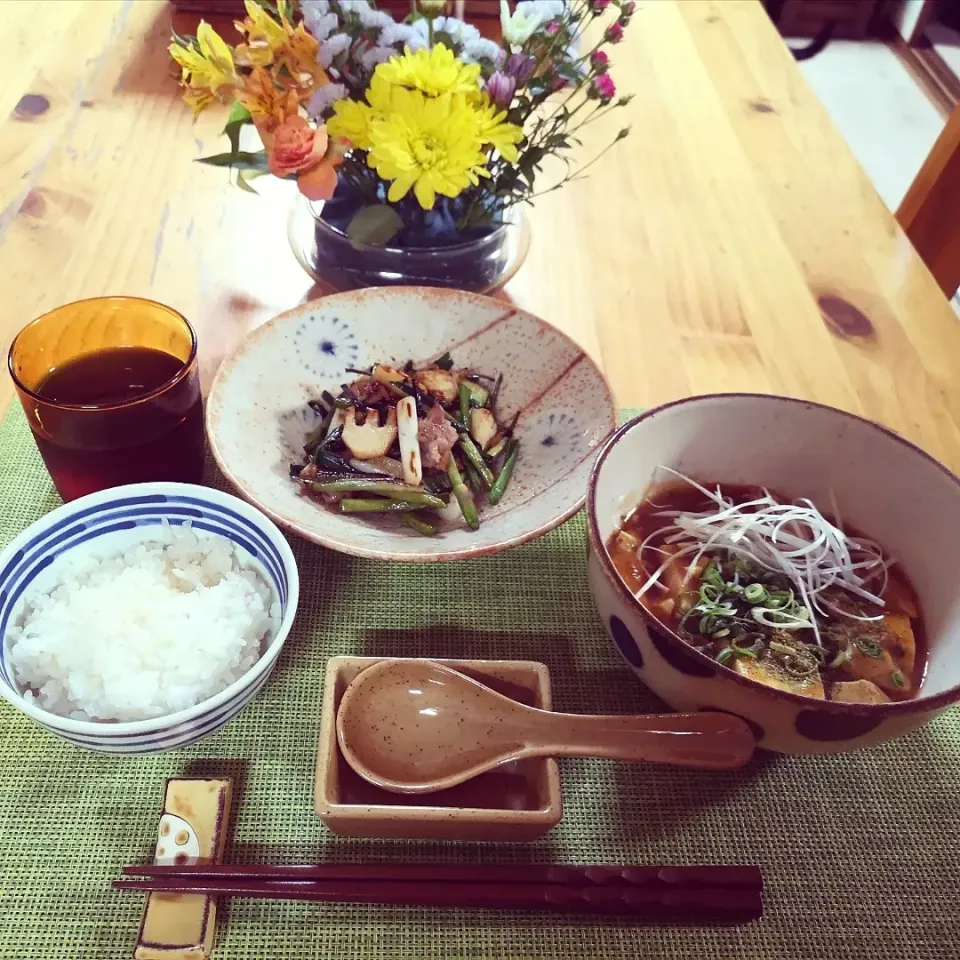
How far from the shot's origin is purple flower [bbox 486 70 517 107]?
970mm

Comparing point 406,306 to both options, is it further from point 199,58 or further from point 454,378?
point 199,58

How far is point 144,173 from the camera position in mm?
1511

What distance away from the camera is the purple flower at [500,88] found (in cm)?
97

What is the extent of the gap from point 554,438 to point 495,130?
1.24ft

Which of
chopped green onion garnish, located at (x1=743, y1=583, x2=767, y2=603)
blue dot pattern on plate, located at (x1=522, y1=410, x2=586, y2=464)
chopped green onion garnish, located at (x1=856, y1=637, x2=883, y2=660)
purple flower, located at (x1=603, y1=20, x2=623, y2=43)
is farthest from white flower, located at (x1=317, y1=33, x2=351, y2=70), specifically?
chopped green onion garnish, located at (x1=856, y1=637, x2=883, y2=660)

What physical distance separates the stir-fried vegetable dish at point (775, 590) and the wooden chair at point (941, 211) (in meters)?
0.93

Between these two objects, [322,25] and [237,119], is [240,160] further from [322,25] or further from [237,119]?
[322,25]

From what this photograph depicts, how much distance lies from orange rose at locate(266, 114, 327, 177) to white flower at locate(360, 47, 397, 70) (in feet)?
0.34

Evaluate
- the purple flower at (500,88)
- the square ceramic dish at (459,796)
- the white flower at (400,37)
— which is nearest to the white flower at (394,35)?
the white flower at (400,37)

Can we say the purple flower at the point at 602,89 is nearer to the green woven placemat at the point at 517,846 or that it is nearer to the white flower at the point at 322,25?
the white flower at the point at 322,25

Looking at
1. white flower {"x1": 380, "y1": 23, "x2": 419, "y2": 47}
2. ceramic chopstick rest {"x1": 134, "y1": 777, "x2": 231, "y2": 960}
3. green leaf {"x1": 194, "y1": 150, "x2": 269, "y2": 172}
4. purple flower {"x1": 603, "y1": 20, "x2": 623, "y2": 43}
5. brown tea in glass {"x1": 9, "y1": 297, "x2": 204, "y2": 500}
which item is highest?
purple flower {"x1": 603, "y1": 20, "x2": 623, "y2": 43}

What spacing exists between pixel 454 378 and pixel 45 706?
0.62m

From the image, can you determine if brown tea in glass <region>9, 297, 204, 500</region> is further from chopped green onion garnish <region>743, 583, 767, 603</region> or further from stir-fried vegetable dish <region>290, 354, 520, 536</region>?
chopped green onion garnish <region>743, 583, 767, 603</region>

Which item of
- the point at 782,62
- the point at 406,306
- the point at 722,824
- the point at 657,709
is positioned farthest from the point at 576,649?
the point at 782,62
